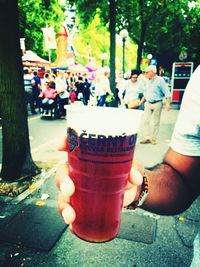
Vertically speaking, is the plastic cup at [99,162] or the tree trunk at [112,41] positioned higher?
the tree trunk at [112,41]

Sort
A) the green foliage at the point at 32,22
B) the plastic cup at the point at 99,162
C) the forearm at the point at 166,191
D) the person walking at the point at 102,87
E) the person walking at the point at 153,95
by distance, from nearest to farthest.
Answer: the plastic cup at the point at 99,162, the forearm at the point at 166,191, the person walking at the point at 153,95, the person walking at the point at 102,87, the green foliage at the point at 32,22

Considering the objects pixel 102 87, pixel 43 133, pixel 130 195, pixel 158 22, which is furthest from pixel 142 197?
pixel 158 22

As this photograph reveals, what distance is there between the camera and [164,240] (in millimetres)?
2965

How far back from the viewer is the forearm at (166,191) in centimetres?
136

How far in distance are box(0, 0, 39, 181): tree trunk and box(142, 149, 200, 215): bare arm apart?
3.32 m

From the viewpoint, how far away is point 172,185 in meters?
1.36

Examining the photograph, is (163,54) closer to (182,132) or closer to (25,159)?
(25,159)

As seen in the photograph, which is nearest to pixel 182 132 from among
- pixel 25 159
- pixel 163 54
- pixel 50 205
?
pixel 50 205

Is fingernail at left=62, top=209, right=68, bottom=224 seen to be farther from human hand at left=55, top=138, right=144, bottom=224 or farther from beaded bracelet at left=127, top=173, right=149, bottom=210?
beaded bracelet at left=127, top=173, right=149, bottom=210

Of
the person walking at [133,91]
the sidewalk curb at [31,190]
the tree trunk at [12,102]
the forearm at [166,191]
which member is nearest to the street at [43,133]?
the sidewalk curb at [31,190]

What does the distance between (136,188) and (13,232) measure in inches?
92.0

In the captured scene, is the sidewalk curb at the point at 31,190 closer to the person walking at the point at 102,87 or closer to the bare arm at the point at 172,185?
the bare arm at the point at 172,185

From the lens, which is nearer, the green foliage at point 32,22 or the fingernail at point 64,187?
the fingernail at point 64,187

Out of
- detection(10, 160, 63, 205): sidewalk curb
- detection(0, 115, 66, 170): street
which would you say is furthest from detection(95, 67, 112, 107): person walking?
detection(10, 160, 63, 205): sidewalk curb
